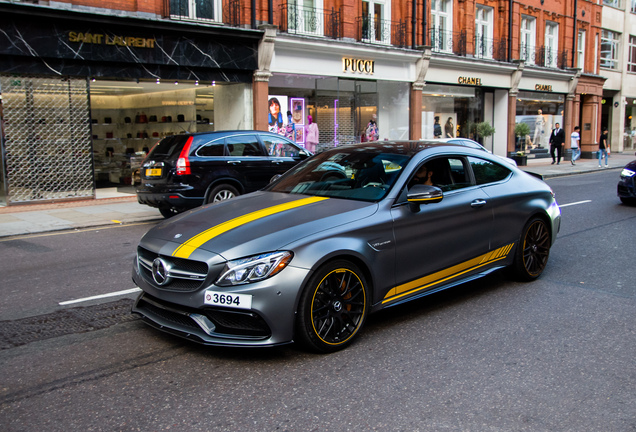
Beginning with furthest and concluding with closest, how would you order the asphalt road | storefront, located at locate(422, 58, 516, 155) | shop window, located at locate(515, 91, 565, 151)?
shop window, located at locate(515, 91, 565, 151), storefront, located at locate(422, 58, 516, 155), the asphalt road

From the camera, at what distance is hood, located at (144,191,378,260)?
415cm

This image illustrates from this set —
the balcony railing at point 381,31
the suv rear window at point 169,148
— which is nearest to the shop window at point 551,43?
the balcony railing at point 381,31

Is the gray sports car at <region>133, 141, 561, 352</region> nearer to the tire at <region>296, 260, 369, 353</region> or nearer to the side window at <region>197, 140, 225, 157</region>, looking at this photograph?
the tire at <region>296, 260, 369, 353</region>

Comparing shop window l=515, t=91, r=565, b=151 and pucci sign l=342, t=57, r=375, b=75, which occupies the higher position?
pucci sign l=342, t=57, r=375, b=75

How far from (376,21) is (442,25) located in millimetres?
4573

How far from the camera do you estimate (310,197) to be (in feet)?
17.0

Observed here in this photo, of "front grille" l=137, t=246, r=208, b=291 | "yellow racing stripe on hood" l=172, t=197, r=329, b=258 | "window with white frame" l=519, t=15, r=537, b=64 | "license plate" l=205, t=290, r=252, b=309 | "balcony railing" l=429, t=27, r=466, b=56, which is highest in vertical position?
"window with white frame" l=519, t=15, r=537, b=64

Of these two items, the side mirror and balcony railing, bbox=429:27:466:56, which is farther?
balcony railing, bbox=429:27:466:56

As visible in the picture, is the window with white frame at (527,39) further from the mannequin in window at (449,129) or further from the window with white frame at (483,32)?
the mannequin in window at (449,129)

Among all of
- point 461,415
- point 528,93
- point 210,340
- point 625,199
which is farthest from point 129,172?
point 528,93

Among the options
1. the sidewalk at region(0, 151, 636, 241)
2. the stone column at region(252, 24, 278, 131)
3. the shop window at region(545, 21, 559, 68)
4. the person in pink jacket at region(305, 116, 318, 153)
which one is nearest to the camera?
the sidewalk at region(0, 151, 636, 241)

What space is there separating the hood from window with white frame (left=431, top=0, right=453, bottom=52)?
21.7m

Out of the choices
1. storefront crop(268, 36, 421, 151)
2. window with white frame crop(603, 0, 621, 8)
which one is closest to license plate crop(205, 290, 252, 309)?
storefront crop(268, 36, 421, 151)

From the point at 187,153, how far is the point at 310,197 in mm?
6480
